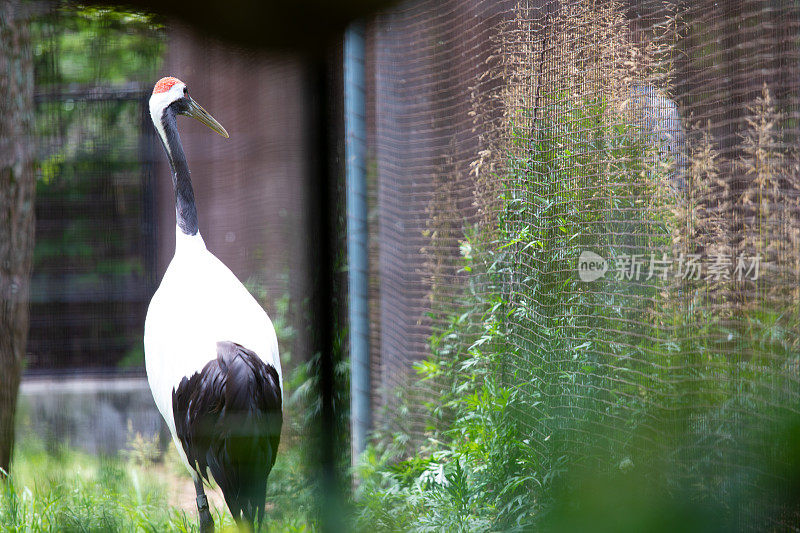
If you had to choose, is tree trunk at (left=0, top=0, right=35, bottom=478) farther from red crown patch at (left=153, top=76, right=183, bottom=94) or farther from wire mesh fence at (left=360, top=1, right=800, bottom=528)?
wire mesh fence at (left=360, top=1, right=800, bottom=528)

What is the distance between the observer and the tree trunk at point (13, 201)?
116 cm

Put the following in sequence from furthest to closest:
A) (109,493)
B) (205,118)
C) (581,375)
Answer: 1. (581,375)
2. (205,118)
3. (109,493)

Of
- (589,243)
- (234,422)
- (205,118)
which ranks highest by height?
(205,118)

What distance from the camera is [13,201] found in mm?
1254

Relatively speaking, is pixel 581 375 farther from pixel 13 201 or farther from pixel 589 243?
pixel 13 201

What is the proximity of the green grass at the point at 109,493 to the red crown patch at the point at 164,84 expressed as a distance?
2.17 ft

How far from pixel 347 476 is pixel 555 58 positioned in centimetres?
117

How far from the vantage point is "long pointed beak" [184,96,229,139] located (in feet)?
4.20

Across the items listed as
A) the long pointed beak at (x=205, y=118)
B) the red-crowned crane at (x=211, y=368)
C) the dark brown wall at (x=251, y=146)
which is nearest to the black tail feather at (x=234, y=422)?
the red-crowned crane at (x=211, y=368)

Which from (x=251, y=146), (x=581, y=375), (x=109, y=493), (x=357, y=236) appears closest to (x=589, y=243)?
(x=581, y=375)

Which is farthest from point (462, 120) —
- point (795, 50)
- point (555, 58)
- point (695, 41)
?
point (795, 50)

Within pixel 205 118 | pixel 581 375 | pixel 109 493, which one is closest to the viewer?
pixel 109 493

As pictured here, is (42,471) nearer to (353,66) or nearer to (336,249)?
(336,249)

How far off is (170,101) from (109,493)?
0.72 meters
